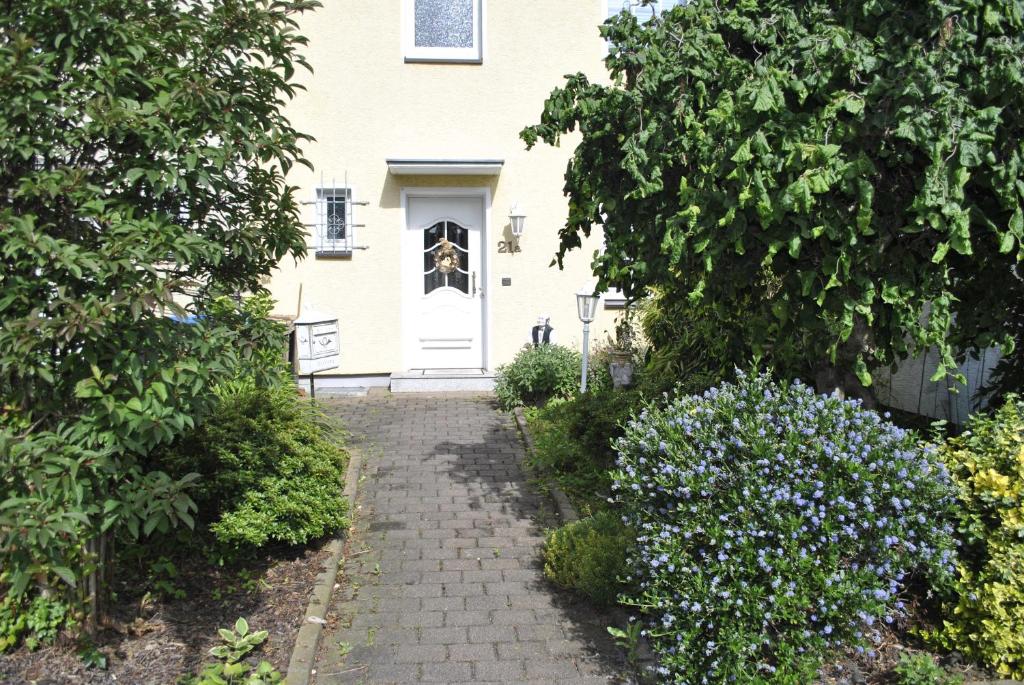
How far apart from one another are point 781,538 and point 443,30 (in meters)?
8.59

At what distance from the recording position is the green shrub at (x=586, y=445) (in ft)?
19.7

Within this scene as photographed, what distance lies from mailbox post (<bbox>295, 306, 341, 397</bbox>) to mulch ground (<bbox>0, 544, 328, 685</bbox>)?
117 inches

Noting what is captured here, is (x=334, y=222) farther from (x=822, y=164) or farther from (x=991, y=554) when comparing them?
(x=991, y=554)

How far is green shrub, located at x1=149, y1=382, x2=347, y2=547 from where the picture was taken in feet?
15.3

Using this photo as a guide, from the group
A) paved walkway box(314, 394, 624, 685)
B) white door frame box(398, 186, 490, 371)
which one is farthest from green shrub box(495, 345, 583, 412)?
paved walkway box(314, 394, 624, 685)

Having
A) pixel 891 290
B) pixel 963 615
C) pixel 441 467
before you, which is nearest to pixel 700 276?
pixel 891 290

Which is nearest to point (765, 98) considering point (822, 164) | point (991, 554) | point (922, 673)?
point (822, 164)

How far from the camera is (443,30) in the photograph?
10.3 meters

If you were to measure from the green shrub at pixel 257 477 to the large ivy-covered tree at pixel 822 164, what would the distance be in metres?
2.18

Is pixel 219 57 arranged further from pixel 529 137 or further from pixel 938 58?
pixel 938 58

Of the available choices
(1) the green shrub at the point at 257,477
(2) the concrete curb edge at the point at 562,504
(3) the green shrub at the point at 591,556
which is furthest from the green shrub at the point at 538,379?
(3) the green shrub at the point at 591,556

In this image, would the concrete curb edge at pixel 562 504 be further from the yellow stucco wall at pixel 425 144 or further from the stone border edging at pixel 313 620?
the yellow stucco wall at pixel 425 144

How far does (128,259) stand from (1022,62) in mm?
3920

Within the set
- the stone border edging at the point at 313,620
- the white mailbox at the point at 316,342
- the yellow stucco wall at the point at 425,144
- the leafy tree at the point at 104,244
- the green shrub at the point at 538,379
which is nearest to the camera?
the leafy tree at the point at 104,244
